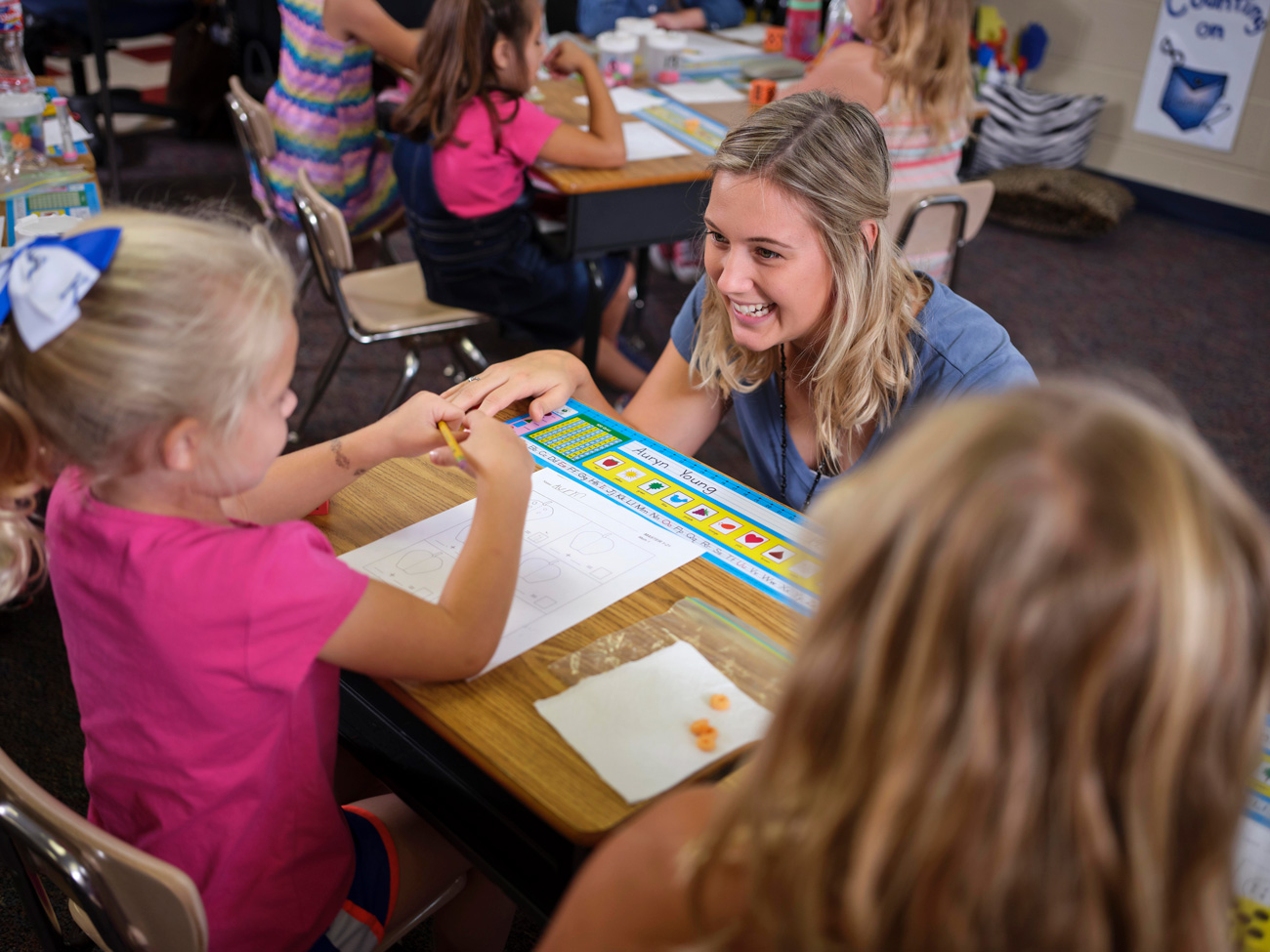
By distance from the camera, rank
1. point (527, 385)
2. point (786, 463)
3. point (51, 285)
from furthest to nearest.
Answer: point (786, 463), point (527, 385), point (51, 285)

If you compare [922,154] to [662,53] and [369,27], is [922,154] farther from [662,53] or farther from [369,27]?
[369,27]

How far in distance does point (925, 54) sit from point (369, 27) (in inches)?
56.4

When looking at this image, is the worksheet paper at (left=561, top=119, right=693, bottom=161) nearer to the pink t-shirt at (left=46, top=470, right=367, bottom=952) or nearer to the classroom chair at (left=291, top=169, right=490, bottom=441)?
the classroom chair at (left=291, top=169, right=490, bottom=441)

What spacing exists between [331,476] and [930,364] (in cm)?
78

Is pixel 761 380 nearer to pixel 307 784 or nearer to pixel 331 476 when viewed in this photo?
pixel 331 476

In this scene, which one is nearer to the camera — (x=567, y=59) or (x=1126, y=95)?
(x=567, y=59)

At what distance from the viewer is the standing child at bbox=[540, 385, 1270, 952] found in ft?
1.61

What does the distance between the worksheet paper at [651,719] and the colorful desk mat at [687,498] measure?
0.18m

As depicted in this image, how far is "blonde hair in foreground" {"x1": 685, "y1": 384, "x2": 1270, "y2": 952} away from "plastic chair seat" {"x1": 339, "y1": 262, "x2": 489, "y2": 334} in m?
1.98

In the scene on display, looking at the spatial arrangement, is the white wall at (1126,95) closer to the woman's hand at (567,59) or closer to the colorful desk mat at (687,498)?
the woman's hand at (567,59)

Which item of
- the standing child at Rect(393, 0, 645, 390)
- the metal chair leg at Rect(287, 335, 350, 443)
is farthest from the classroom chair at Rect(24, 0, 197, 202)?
the standing child at Rect(393, 0, 645, 390)

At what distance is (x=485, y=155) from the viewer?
2363 millimetres

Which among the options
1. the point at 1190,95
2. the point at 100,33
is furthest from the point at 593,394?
the point at 1190,95

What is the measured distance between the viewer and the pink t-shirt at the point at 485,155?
2344mm
